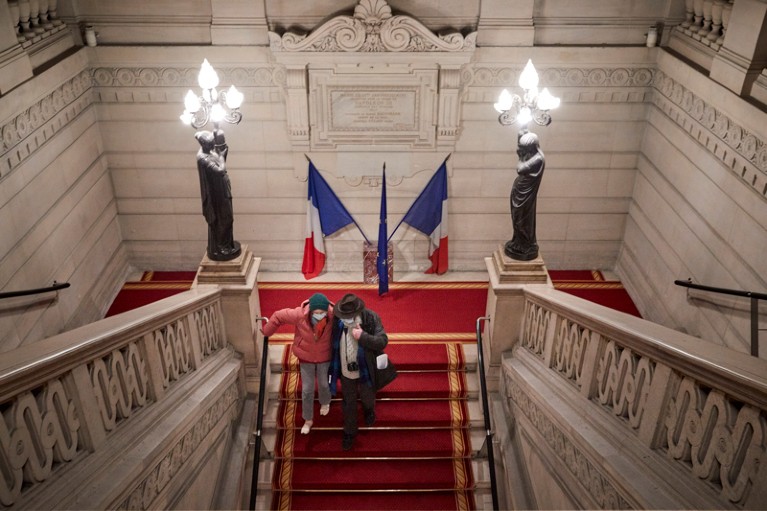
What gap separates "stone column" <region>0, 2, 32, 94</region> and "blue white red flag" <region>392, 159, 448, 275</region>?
4.85m

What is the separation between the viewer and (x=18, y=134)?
669cm

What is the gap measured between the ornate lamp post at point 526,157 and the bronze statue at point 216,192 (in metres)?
2.67

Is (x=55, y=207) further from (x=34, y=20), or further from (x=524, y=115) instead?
(x=524, y=115)

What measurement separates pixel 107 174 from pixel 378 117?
12.6 feet

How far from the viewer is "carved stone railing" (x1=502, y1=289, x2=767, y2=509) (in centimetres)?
370

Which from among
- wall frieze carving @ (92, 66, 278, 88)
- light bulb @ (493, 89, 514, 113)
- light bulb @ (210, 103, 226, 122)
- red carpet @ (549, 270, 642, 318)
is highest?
light bulb @ (493, 89, 514, 113)

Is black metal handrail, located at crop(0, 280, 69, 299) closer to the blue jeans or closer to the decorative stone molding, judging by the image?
the blue jeans

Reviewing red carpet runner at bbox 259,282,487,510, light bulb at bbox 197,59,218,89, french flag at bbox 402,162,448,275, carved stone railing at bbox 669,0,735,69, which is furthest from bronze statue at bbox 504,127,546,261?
light bulb at bbox 197,59,218,89

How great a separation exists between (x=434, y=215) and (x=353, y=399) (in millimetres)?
3444

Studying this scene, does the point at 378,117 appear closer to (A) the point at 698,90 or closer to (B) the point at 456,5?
(B) the point at 456,5

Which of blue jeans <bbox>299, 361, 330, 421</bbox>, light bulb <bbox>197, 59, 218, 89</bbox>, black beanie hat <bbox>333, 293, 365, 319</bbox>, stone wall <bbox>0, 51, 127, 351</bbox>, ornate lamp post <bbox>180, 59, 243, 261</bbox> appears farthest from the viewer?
stone wall <bbox>0, 51, 127, 351</bbox>

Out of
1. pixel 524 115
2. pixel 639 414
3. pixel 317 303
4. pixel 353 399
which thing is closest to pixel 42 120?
pixel 317 303

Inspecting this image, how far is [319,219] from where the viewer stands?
30.0ft

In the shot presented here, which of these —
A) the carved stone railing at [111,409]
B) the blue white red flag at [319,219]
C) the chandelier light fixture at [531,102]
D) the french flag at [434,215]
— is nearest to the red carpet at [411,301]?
the blue white red flag at [319,219]
